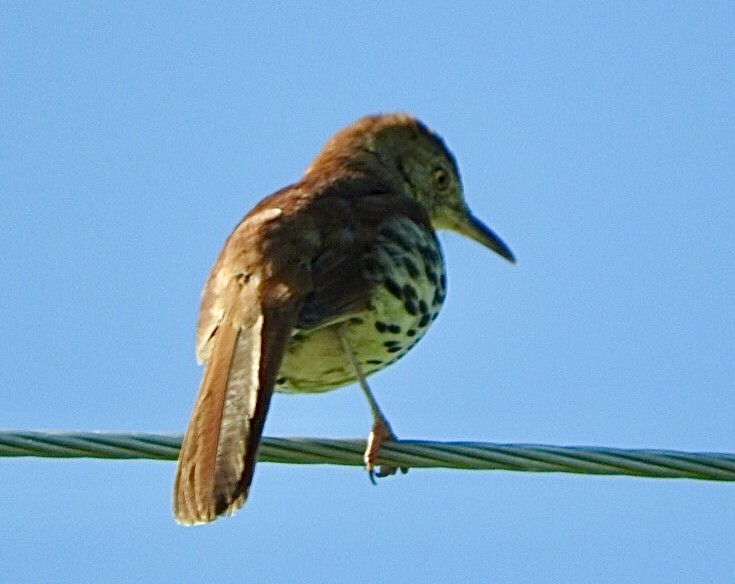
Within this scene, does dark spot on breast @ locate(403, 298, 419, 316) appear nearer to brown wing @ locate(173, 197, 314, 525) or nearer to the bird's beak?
brown wing @ locate(173, 197, 314, 525)

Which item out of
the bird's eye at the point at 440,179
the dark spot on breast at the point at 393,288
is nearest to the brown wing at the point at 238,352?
the dark spot on breast at the point at 393,288

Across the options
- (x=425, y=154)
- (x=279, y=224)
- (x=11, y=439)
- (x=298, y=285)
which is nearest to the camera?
(x=11, y=439)

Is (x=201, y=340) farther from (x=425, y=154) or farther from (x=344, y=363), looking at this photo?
(x=425, y=154)

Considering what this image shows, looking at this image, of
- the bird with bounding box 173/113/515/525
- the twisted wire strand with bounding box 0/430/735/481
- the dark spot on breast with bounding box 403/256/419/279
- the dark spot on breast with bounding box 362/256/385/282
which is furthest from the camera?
the dark spot on breast with bounding box 403/256/419/279

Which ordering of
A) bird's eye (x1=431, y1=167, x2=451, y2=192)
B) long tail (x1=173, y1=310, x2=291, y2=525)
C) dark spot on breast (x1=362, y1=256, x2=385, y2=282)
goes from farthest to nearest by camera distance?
1. bird's eye (x1=431, y1=167, x2=451, y2=192)
2. dark spot on breast (x1=362, y1=256, x2=385, y2=282)
3. long tail (x1=173, y1=310, x2=291, y2=525)

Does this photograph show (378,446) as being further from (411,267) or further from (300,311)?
(411,267)

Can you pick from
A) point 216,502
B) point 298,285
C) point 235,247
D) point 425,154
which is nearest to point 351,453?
point 216,502

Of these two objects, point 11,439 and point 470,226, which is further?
point 470,226

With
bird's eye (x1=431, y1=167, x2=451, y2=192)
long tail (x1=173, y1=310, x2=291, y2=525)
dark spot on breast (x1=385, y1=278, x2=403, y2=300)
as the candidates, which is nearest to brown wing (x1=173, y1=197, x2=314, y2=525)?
long tail (x1=173, y1=310, x2=291, y2=525)
